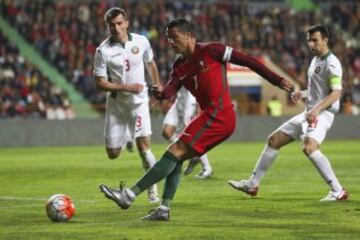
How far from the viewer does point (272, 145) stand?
1340cm

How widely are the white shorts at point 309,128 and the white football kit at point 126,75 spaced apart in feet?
6.30

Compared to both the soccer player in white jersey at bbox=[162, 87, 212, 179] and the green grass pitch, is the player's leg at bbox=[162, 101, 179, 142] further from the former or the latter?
the green grass pitch

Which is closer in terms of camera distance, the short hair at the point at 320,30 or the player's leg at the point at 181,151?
the player's leg at the point at 181,151

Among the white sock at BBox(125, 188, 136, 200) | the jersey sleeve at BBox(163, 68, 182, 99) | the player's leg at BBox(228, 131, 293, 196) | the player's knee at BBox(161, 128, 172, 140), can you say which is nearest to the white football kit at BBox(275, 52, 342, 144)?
the player's leg at BBox(228, 131, 293, 196)

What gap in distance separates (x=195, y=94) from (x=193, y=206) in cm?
214

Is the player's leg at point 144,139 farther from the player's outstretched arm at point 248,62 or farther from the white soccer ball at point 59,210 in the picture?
the player's outstretched arm at point 248,62

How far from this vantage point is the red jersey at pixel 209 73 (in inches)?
411

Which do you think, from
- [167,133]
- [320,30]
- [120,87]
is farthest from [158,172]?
[167,133]

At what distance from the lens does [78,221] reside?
35.1 feet

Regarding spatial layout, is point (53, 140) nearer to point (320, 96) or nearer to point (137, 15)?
point (137, 15)

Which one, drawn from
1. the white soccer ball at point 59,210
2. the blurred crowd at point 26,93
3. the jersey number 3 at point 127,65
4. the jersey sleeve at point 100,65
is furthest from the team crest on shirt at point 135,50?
the blurred crowd at point 26,93

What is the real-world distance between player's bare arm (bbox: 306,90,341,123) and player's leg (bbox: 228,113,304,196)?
27.8 inches

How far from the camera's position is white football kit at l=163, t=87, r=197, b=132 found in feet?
62.6

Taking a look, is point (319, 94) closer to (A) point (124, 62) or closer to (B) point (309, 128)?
(B) point (309, 128)
